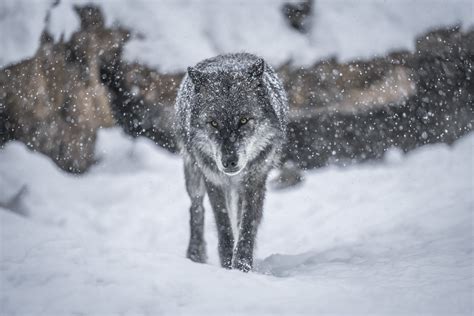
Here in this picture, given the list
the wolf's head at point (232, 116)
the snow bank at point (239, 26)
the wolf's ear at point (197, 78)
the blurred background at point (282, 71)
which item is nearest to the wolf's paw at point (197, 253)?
the wolf's head at point (232, 116)

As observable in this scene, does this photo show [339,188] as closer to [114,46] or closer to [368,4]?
[368,4]

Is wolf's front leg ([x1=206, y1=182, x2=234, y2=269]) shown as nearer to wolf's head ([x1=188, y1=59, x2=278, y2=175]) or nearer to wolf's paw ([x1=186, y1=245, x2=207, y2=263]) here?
wolf's head ([x1=188, y1=59, x2=278, y2=175])

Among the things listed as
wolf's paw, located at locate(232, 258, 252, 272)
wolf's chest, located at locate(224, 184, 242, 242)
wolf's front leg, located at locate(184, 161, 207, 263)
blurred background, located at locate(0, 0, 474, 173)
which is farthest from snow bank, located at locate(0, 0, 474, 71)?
wolf's paw, located at locate(232, 258, 252, 272)

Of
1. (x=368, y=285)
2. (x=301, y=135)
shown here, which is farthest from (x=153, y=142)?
(x=368, y=285)

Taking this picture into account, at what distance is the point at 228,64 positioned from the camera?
4789 mm

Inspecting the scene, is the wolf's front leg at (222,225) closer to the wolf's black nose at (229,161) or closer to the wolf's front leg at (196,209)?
the wolf's black nose at (229,161)

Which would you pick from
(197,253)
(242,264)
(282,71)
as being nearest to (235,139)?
(242,264)

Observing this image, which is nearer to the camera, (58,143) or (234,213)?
(234,213)

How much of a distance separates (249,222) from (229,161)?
78 cm

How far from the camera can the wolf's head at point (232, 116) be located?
4133 mm

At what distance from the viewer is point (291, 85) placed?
773 centimetres

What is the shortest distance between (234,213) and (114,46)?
4.42 meters

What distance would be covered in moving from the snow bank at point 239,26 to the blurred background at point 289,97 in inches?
0.9

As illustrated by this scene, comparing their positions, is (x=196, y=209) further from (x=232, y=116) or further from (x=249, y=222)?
(x=232, y=116)
